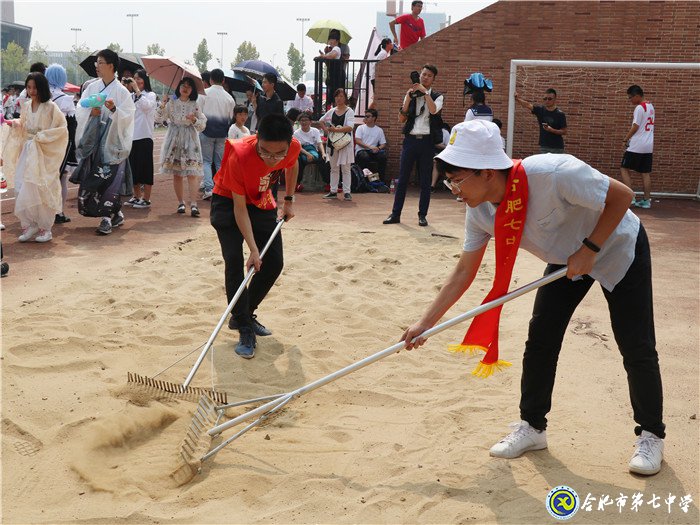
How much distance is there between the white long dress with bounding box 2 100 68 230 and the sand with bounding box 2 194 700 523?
3.46 feet

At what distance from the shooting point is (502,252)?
319 cm

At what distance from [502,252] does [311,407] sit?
1.59 m

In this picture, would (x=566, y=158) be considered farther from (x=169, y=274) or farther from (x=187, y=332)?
(x=169, y=274)

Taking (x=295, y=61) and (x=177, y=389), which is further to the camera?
(x=295, y=61)

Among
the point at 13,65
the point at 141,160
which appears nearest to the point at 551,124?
the point at 141,160

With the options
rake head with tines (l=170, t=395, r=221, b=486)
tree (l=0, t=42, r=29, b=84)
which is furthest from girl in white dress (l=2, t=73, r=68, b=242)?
tree (l=0, t=42, r=29, b=84)

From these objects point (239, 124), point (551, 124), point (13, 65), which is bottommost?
point (239, 124)

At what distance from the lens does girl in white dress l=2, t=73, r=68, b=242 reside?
7.70 m

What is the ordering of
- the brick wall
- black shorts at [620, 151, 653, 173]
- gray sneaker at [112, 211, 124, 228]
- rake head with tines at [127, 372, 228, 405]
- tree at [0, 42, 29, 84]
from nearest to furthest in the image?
rake head with tines at [127, 372, 228, 405], gray sneaker at [112, 211, 124, 228], black shorts at [620, 151, 653, 173], the brick wall, tree at [0, 42, 29, 84]

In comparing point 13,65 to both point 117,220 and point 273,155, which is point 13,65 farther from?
point 273,155

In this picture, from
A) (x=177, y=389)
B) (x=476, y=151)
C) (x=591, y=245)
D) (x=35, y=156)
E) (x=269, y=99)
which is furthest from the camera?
(x=269, y=99)

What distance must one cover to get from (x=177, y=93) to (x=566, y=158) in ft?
24.7

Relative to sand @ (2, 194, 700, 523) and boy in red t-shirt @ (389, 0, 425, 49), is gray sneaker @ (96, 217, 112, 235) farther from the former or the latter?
boy in red t-shirt @ (389, 0, 425, 49)

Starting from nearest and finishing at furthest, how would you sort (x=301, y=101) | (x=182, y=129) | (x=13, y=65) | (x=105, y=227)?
(x=105, y=227)
(x=182, y=129)
(x=301, y=101)
(x=13, y=65)
